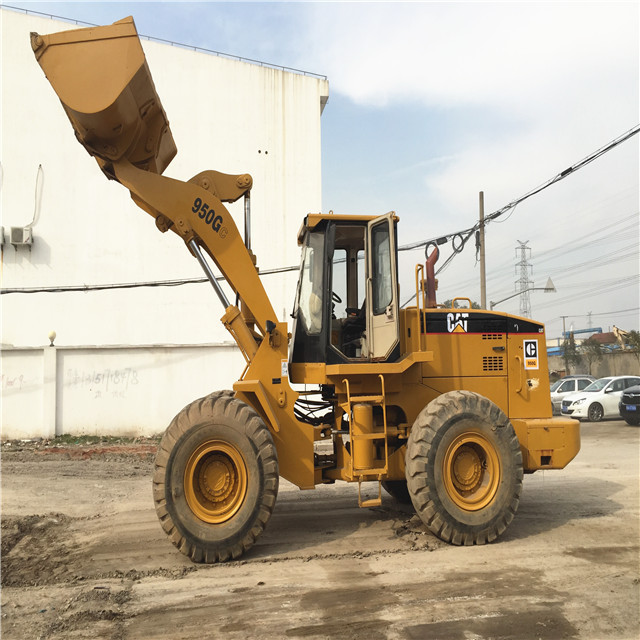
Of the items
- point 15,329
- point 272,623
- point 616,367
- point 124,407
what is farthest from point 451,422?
point 616,367

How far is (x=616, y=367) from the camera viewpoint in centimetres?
3369

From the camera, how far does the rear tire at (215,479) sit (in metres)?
5.63

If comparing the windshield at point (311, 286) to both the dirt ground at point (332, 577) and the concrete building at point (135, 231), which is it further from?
the concrete building at point (135, 231)

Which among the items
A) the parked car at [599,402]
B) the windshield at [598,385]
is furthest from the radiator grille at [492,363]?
the windshield at [598,385]

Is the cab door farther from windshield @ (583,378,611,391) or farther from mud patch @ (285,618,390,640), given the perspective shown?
windshield @ (583,378,611,391)

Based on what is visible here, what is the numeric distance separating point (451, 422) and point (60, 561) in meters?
4.17

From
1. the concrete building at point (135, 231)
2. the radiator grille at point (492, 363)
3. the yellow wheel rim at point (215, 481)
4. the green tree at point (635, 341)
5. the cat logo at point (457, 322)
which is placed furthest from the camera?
the green tree at point (635, 341)

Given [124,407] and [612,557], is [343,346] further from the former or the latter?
[124,407]

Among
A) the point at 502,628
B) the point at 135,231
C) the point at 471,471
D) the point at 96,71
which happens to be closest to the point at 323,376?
the point at 471,471

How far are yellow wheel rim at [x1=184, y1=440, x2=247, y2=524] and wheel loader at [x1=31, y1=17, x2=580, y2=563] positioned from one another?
0.6 inches

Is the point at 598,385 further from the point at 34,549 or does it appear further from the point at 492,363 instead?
the point at 34,549

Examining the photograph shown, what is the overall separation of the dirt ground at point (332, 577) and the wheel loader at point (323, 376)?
0.50 m

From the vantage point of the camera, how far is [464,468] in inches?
250

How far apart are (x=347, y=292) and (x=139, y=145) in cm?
282
